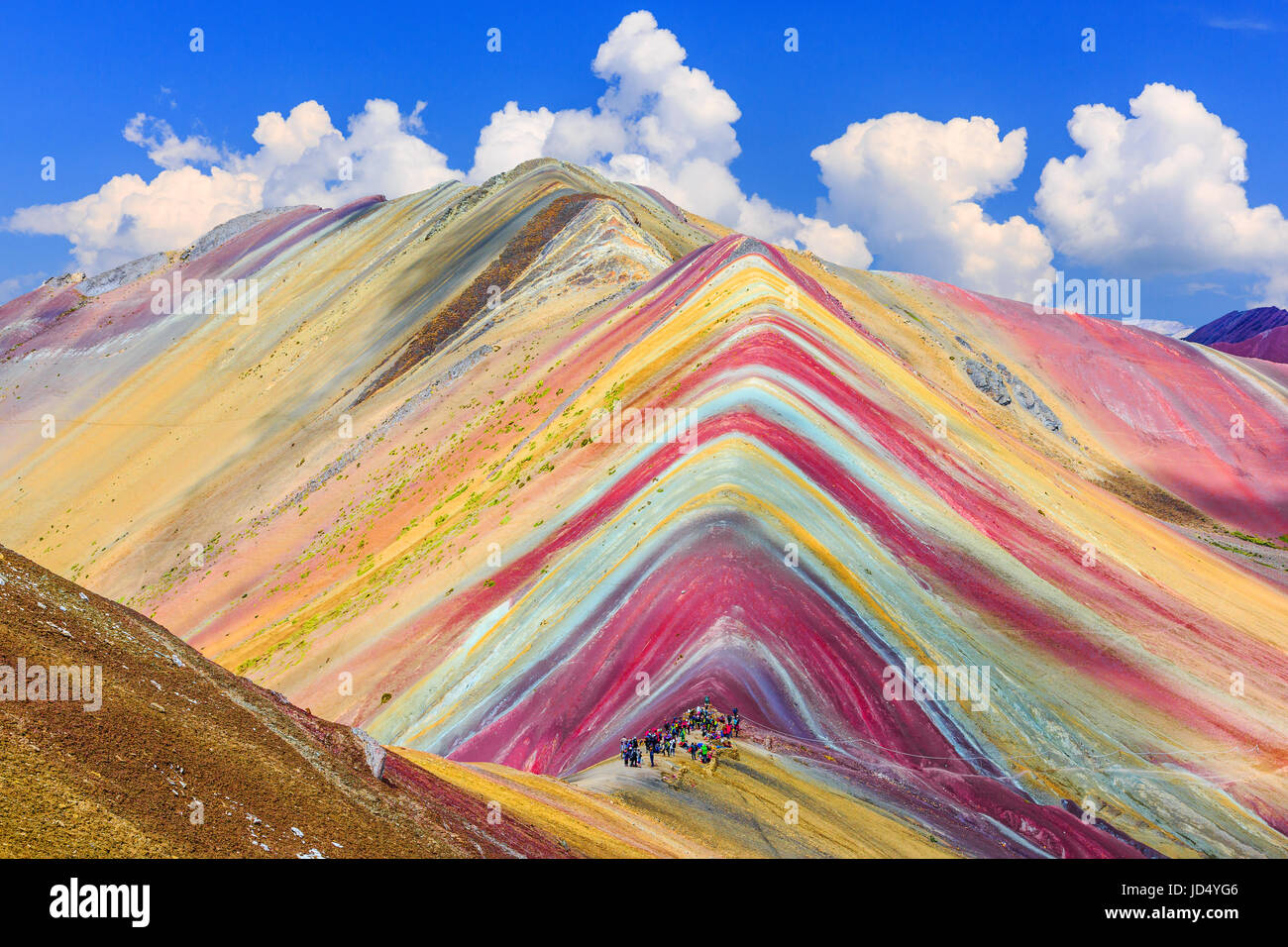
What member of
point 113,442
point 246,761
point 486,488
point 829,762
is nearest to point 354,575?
point 486,488

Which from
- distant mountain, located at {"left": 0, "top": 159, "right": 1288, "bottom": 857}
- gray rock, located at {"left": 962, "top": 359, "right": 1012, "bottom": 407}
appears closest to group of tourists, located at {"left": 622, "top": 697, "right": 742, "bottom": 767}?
distant mountain, located at {"left": 0, "top": 159, "right": 1288, "bottom": 857}

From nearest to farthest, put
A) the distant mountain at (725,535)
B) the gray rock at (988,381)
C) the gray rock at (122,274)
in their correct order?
the distant mountain at (725,535) < the gray rock at (988,381) < the gray rock at (122,274)

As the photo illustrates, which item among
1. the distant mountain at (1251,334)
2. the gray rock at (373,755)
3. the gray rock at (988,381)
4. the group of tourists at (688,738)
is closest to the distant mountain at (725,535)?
the gray rock at (988,381)

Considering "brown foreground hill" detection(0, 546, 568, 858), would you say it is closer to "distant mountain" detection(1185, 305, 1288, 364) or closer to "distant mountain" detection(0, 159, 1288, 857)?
"distant mountain" detection(0, 159, 1288, 857)

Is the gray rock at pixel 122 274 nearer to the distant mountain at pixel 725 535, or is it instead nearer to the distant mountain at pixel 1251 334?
the distant mountain at pixel 725 535

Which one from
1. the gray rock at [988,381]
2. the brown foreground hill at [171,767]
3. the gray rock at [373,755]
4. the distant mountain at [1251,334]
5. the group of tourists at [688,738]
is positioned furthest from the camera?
the distant mountain at [1251,334]

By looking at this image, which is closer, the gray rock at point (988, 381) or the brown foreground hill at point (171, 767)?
A: the brown foreground hill at point (171, 767)
